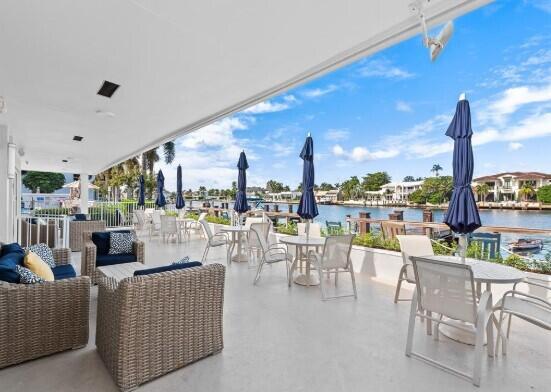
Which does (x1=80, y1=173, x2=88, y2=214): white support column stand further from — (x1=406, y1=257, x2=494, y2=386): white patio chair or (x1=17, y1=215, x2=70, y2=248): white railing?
(x1=406, y1=257, x2=494, y2=386): white patio chair

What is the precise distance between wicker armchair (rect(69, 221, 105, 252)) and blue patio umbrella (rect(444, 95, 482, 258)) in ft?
22.6

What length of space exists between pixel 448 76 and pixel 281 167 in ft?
58.1

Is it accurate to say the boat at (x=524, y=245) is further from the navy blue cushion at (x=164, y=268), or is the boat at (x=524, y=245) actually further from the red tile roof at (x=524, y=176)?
the navy blue cushion at (x=164, y=268)

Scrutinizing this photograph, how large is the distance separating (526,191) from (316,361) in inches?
241

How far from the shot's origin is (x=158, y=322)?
203 centimetres

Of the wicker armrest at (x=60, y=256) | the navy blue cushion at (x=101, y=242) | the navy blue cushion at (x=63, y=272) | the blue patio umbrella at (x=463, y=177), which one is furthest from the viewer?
the navy blue cushion at (x=101, y=242)

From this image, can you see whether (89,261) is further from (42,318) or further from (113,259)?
(42,318)

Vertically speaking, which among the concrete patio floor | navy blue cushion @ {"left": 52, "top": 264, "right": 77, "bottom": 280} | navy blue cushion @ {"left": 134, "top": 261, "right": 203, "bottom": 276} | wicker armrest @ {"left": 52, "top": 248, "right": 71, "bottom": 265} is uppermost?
navy blue cushion @ {"left": 134, "top": 261, "right": 203, "bottom": 276}

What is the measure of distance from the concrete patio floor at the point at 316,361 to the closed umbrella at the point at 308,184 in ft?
5.47

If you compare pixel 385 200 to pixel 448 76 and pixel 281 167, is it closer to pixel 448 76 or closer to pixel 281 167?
Answer: pixel 448 76

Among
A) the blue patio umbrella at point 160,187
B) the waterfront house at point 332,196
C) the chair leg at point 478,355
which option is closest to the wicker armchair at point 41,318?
the chair leg at point 478,355

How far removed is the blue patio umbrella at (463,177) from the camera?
2.94 meters

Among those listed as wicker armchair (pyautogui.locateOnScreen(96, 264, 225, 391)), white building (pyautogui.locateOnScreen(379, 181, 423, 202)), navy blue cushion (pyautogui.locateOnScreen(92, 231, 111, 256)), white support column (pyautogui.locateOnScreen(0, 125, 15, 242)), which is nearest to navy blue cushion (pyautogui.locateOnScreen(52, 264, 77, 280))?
navy blue cushion (pyautogui.locateOnScreen(92, 231, 111, 256))

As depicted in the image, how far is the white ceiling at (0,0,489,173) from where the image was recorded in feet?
7.16
